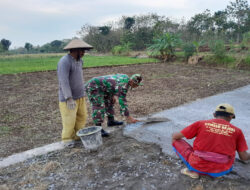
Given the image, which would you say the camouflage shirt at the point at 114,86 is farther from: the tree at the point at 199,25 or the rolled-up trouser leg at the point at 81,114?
the tree at the point at 199,25

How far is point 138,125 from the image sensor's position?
375cm

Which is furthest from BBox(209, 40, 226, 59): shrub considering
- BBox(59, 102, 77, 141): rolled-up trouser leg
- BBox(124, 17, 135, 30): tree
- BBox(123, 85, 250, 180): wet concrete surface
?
BBox(124, 17, 135, 30): tree

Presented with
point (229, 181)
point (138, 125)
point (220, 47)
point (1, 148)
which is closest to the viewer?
point (229, 181)

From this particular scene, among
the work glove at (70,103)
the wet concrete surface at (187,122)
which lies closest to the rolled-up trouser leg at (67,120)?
the work glove at (70,103)

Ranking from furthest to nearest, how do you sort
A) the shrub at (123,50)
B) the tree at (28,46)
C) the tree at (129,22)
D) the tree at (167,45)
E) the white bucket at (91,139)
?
the tree at (28,46) < the tree at (129,22) < the shrub at (123,50) < the tree at (167,45) < the white bucket at (91,139)

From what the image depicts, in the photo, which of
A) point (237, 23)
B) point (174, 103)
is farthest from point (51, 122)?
point (237, 23)

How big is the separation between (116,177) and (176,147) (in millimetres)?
739

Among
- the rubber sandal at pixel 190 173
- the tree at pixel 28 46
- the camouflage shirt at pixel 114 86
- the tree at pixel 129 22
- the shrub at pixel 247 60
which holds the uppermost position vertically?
the tree at pixel 129 22

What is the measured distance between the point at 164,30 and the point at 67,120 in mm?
20359

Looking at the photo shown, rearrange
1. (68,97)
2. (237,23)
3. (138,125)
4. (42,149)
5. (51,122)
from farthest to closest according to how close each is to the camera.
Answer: (237,23) < (51,122) < (138,125) < (42,149) < (68,97)

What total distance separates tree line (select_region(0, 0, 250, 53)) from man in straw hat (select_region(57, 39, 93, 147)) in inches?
464

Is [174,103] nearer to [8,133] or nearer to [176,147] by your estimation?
[176,147]

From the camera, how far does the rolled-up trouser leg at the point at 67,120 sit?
10.1 feet

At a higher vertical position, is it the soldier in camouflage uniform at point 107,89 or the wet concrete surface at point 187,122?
the soldier in camouflage uniform at point 107,89
